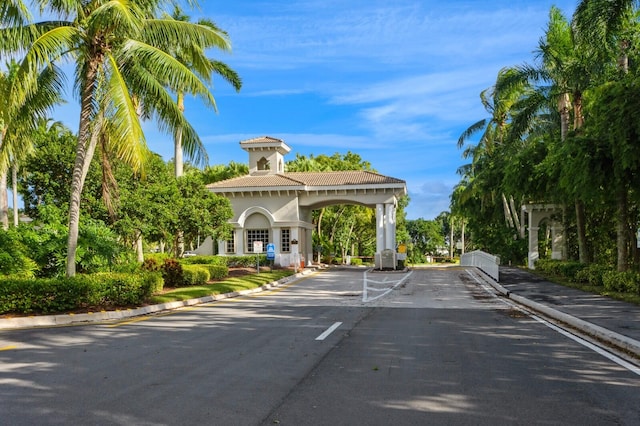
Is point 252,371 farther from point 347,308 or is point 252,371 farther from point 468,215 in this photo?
point 468,215

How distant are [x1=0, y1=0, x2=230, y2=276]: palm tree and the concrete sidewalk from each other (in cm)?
1073

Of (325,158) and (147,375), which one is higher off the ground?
(325,158)

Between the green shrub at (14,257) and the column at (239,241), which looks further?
the column at (239,241)

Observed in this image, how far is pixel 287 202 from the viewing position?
38.2m

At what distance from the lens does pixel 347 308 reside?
51.8ft

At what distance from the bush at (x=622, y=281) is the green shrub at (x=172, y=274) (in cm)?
1556

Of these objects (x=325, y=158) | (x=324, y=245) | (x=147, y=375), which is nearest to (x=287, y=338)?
Answer: (x=147, y=375)

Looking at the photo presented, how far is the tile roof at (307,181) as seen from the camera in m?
37.0

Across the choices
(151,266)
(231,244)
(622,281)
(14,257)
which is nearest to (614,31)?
(622,281)

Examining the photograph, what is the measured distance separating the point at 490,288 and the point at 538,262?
1073cm

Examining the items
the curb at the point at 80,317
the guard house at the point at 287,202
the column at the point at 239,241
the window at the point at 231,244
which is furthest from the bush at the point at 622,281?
the window at the point at 231,244

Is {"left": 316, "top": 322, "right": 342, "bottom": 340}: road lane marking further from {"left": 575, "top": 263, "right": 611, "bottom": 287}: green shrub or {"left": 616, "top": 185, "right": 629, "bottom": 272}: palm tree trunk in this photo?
{"left": 616, "top": 185, "right": 629, "bottom": 272}: palm tree trunk

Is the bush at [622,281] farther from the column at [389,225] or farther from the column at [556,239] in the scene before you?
the column at [389,225]

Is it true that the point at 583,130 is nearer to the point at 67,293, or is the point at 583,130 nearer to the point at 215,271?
the point at 215,271
